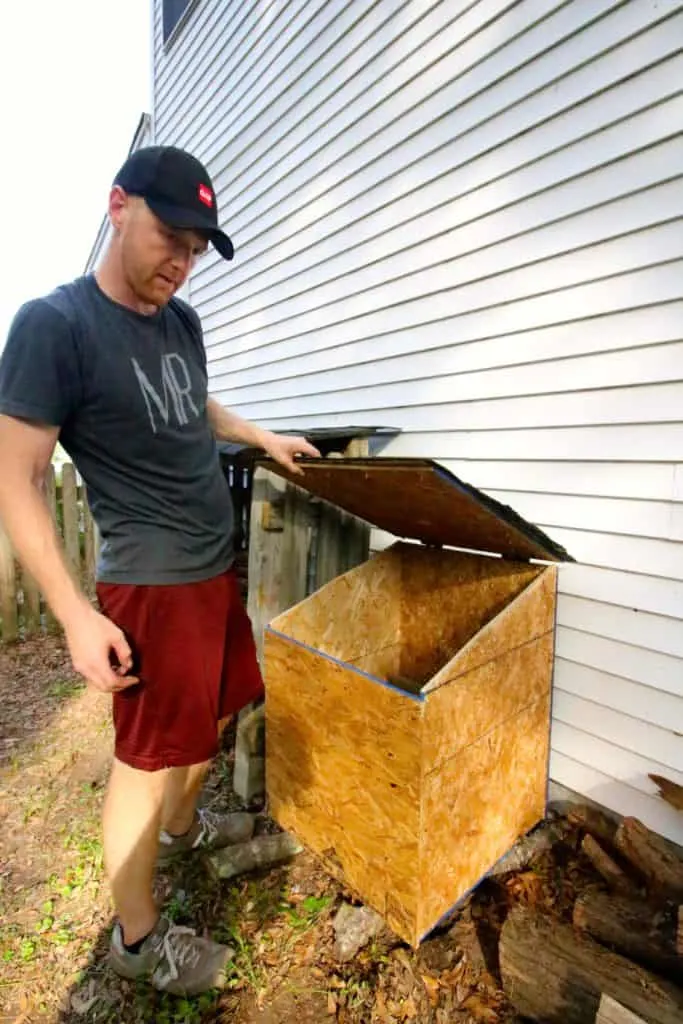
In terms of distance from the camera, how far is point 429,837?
1809 mm

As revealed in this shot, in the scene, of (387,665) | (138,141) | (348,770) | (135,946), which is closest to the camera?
(135,946)

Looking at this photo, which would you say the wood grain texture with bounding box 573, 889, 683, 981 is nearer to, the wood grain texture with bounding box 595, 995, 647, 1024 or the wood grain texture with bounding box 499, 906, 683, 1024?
the wood grain texture with bounding box 499, 906, 683, 1024

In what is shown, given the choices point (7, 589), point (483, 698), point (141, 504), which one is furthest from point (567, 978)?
point (7, 589)

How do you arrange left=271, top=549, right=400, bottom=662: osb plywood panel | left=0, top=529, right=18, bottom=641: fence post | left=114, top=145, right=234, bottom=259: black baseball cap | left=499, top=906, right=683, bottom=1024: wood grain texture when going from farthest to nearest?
left=0, top=529, right=18, bottom=641: fence post, left=271, top=549, right=400, bottom=662: osb plywood panel, left=499, top=906, right=683, bottom=1024: wood grain texture, left=114, top=145, right=234, bottom=259: black baseball cap

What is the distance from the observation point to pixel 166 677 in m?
1.58

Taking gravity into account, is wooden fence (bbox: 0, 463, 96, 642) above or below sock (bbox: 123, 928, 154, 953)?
above

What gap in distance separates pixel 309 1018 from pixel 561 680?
1.55m

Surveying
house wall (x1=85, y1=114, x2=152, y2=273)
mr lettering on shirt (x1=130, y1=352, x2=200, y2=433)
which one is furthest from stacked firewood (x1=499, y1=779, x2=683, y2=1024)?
house wall (x1=85, y1=114, x2=152, y2=273)

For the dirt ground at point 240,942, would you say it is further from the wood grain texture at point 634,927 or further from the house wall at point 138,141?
the house wall at point 138,141

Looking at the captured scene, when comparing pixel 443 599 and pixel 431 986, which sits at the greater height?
pixel 443 599

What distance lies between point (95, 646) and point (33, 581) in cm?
460

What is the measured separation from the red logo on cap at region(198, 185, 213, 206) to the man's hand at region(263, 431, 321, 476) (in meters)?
0.82

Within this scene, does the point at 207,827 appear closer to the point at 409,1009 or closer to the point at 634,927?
the point at 409,1009

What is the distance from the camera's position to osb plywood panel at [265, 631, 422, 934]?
182cm
